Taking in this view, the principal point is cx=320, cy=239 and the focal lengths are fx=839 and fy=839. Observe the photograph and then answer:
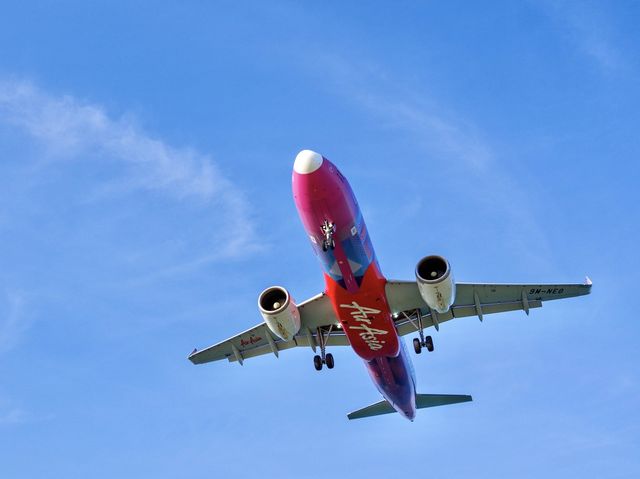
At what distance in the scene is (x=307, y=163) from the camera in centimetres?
2719

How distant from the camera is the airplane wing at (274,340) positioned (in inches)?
1330

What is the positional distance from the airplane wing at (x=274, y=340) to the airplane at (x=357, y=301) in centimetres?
4

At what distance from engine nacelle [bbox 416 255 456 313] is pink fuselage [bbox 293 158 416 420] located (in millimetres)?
1720

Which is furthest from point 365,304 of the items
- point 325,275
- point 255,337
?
point 255,337

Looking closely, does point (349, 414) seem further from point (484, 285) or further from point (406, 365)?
point (484, 285)

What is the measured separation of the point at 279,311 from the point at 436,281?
5.95 meters

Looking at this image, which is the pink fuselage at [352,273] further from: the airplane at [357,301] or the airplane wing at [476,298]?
the airplane wing at [476,298]

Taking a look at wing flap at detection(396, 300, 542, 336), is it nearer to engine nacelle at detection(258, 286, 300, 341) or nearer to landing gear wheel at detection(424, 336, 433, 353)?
landing gear wheel at detection(424, 336, 433, 353)

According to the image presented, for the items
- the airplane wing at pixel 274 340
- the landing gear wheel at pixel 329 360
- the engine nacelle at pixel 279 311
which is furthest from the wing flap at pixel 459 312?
the engine nacelle at pixel 279 311

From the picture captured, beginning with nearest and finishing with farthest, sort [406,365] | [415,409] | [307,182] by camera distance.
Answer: [307,182] < [406,365] < [415,409]

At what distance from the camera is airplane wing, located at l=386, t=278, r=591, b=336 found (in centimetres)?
3231

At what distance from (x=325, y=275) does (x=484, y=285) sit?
6.74m

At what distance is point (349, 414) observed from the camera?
40.6m

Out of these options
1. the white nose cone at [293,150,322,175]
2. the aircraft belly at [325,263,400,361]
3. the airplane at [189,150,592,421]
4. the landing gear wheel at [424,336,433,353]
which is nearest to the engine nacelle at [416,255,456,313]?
the airplane at [189,150,592,421]
